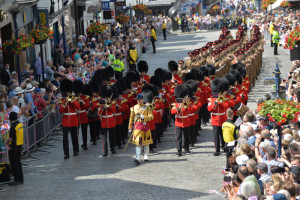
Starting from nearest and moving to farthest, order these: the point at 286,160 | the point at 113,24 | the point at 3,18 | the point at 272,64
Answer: the point at 286,160 → the point at 3,18 → the point at 272,64 → the point at 113,24

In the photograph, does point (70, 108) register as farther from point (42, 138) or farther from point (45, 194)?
point (45, 194)

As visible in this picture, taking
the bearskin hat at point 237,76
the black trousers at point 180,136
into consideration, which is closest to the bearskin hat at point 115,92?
the black trousers at point 180,136

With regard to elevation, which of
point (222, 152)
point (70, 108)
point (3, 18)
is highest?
point (3, 18)

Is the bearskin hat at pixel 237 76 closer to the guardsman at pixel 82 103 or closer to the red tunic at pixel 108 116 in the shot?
the red tunic at pixel 108 116

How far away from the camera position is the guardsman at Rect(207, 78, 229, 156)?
15088mm

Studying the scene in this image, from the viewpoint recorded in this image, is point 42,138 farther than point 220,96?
Yes

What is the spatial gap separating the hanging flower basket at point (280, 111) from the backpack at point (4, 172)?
5.07 metres

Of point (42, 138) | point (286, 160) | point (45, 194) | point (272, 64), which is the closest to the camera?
point (286, 160)

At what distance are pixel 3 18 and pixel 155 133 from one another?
22.5 ft

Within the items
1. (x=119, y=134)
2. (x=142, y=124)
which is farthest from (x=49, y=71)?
(x=142, y=124)

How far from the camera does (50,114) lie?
17.4 meters

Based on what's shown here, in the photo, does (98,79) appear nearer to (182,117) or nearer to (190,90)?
(190,90)

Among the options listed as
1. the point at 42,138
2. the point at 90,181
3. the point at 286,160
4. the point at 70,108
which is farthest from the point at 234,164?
the point at 42,138

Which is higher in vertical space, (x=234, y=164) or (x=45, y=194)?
(x=234, y=164)
